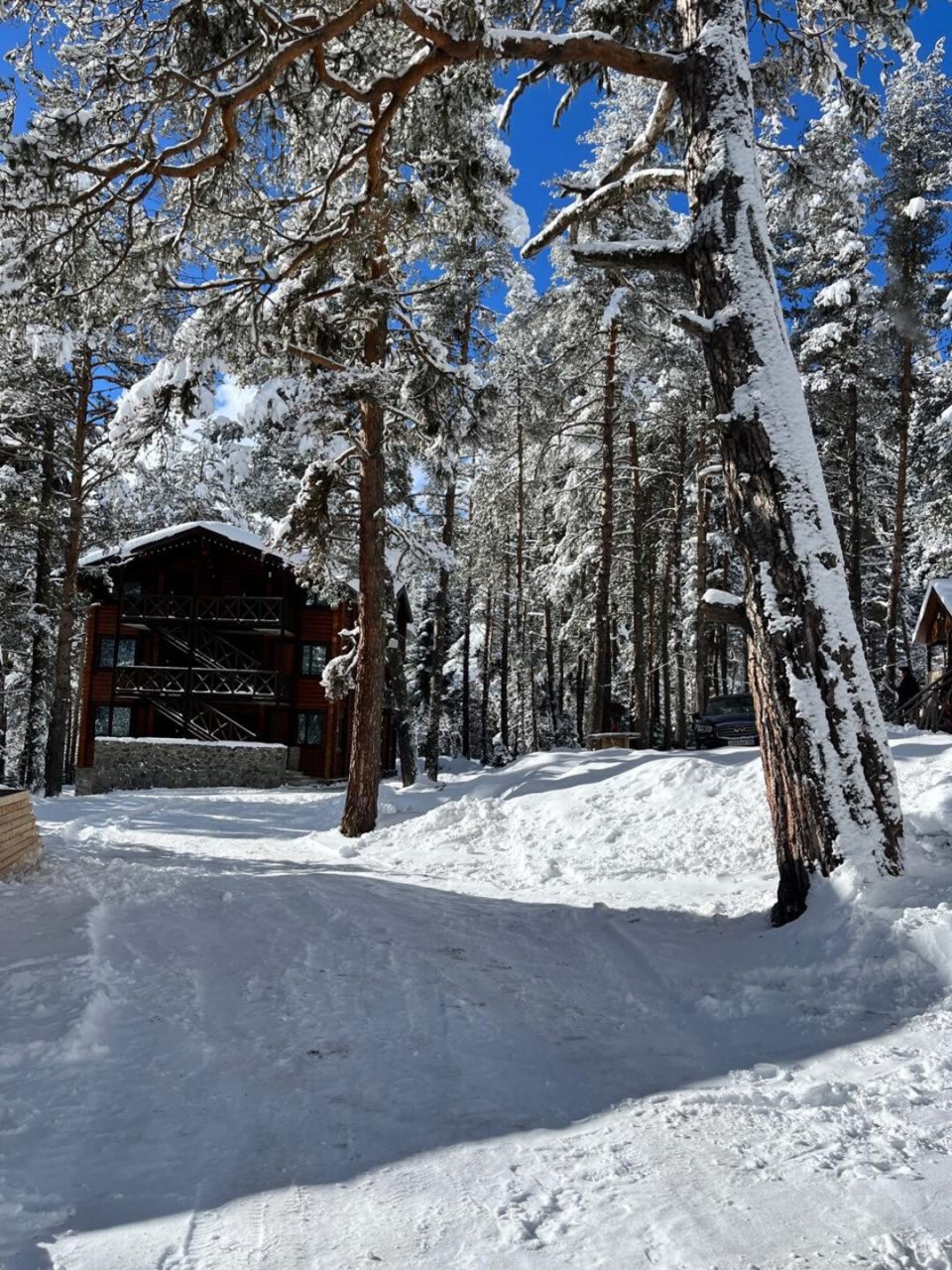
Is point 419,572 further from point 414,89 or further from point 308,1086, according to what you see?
point 308,1086

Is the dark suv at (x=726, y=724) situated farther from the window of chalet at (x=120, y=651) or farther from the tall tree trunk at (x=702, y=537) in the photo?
the window of chalet at (x=120, y=651)

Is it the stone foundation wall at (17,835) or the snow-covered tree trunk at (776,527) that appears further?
the stone foundation wall at (17,835)

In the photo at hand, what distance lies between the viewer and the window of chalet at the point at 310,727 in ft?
95.8

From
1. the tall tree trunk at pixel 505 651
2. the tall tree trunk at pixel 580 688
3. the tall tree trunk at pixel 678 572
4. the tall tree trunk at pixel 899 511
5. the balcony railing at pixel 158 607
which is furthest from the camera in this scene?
the tall tree trunk at pixel 580 688

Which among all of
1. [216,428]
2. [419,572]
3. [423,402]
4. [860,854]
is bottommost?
[860,854]

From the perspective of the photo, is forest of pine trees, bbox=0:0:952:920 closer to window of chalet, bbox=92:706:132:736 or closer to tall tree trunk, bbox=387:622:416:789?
tall tree trunk, bbox=387:622:416:789

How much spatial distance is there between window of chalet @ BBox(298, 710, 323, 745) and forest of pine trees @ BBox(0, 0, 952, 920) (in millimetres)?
7569

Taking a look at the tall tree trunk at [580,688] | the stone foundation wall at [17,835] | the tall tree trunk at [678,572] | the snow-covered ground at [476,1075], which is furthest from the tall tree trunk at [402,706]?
the tall tree trunk at [580,688]

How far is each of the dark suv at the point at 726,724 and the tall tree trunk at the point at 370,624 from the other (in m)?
10.8

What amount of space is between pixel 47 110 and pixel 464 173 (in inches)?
152

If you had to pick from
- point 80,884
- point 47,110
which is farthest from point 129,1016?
point 47,110

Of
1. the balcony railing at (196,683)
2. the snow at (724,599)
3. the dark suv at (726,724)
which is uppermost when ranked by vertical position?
the balcony railing at (196,683)

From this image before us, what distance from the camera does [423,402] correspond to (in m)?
13.1

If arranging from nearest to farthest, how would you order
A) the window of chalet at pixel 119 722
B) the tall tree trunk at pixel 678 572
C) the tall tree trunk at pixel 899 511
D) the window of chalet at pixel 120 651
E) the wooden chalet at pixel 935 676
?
the wooden chalet at pixel 935 676, the tall tree trunk at pixel 899 511, the tall tree trunk at pixel 678 572, the window of chalet at pixel 119 722, the window of chalet at pixel 120 651
